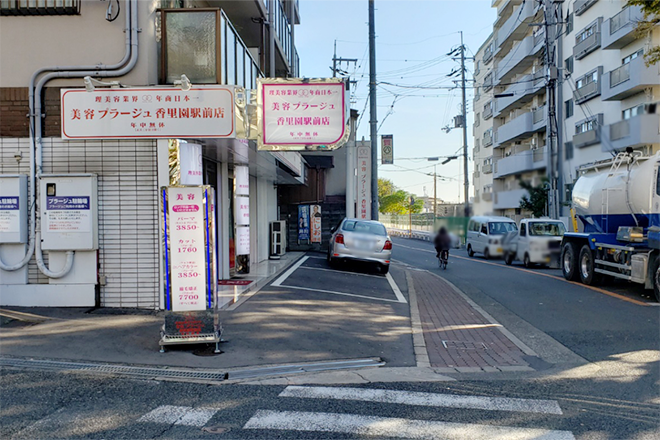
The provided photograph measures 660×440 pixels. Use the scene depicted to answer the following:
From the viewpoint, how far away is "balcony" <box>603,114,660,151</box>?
2242mm

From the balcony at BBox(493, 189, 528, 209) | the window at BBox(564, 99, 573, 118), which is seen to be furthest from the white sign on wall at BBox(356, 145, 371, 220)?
the balcony at BBox(493, 189, 528, 209)

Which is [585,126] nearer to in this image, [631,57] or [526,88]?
[526,88]

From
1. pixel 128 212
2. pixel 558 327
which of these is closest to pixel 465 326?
pixel 558 327

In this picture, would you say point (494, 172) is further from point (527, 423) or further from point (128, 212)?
point (128, 212)

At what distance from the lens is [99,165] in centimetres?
970

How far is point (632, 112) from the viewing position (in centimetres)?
234

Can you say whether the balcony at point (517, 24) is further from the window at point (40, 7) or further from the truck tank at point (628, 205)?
the window at point (40, 7)

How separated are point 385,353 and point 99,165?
5.79 meters

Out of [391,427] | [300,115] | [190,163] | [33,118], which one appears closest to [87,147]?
[33,118]

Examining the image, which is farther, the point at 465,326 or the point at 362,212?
the point at 362,212

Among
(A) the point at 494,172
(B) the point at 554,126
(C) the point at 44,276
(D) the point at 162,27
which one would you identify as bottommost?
(C) the point at 44,276

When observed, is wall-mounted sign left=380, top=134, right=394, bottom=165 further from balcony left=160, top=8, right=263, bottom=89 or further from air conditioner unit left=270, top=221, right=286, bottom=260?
air conditioner unit left=270, top=221, right=286, bottom=260

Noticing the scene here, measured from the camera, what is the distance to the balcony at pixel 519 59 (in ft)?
10.3

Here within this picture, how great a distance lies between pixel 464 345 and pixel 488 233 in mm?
6466
